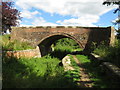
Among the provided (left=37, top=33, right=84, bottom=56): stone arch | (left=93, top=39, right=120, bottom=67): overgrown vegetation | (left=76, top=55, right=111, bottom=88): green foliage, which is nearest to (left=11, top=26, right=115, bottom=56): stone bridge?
(left=37, top=33, right=84, bottom=56): stone arch

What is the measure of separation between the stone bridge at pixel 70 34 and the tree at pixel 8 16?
197 cm

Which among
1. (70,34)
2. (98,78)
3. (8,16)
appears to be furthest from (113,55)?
(8,16)

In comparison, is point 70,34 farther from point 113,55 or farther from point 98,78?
point 98,78

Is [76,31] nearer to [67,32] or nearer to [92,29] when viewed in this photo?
[67,32]

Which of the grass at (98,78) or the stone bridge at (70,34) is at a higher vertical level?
the stone bridge at (70,34)

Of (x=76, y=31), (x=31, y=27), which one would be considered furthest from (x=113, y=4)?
(x=31, y=27)

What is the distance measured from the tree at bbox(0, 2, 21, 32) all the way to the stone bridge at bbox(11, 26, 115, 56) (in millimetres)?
1967

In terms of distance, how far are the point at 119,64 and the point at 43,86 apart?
3645 mm

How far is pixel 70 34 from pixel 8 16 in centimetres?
865

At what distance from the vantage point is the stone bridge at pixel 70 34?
1088 cm

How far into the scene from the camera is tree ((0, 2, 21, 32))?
13.0 m

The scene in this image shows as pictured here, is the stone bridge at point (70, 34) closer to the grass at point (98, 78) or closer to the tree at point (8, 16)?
the tree at point (8, 16)

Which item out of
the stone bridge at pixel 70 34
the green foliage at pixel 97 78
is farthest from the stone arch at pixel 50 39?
the green foliage at pixel 97 78

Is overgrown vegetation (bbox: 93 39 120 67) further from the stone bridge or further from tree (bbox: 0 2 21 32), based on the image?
tree (bbox: 0 2 21 32)
